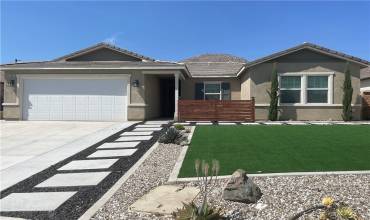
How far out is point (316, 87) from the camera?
18766 millimetres

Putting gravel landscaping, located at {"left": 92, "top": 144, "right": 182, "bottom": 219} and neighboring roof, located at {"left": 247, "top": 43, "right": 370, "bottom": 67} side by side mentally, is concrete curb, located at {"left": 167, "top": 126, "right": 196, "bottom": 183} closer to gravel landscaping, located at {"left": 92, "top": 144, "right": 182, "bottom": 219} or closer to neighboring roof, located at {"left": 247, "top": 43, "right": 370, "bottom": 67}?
gravel landscaping, located at {"left": 92, "top": 144, "right": 182, "bottom": 219}

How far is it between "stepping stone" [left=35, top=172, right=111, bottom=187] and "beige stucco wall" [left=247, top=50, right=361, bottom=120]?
13.4m

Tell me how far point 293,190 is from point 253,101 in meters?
13.0

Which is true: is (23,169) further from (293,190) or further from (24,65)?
(24,65)

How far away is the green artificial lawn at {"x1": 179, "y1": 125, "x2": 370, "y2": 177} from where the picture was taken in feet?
22.3

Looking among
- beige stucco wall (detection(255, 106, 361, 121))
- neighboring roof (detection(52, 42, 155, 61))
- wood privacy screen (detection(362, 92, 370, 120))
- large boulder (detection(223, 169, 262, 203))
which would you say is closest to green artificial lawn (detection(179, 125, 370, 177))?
large boulder (detection(223, 169, 262, 203))

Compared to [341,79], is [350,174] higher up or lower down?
lower down

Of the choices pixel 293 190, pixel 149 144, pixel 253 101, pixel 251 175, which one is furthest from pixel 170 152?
pixel 253 101

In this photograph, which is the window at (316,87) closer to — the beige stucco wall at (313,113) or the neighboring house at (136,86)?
the neighboring house at (136,86)

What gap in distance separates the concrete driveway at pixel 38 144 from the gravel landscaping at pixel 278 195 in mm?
2481

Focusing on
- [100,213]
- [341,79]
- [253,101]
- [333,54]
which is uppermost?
[333,54]

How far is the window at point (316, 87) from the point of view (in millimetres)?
18750

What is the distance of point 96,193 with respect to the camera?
572 centimetres

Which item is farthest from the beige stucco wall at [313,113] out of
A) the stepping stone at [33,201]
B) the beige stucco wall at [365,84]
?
the stepping stone at [33,201]
